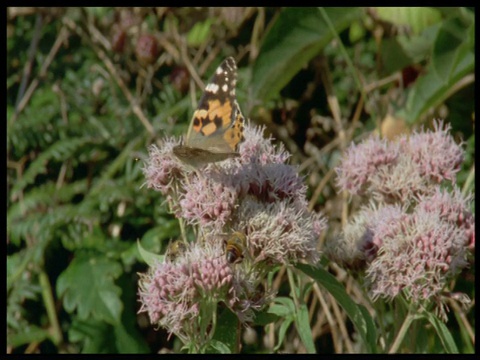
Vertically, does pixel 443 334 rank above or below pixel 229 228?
below

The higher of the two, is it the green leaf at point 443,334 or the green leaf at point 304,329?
the green leaf at point 304,329

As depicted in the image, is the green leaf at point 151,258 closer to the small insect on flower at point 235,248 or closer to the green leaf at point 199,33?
the small insect on flower at point 235,248

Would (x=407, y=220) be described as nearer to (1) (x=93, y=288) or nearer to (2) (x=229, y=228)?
(2) (x=229, y=228)

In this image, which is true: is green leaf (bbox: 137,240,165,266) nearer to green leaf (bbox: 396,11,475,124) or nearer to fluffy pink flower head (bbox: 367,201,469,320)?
fluffy pink flower head (bbox: 367,201,469,320)

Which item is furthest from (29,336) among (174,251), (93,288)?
(174,251)

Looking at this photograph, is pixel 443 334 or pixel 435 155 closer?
pixel 443 334

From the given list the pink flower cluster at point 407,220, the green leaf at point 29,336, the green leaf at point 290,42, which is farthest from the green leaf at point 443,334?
the green leaf at point 29,336
